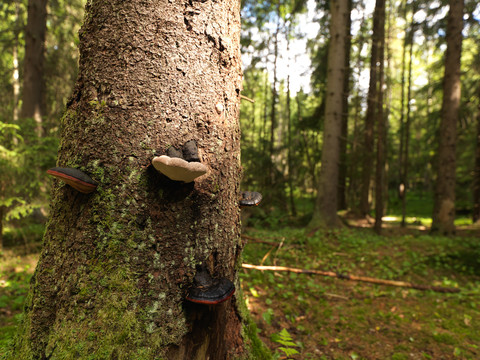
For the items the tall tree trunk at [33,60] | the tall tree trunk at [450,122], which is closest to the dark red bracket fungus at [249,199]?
the tall tree trunk at [33,60]

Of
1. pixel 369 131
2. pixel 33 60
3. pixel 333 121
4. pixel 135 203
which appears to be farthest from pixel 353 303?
pixel 33 60

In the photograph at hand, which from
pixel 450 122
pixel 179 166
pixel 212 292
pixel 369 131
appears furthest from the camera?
pixel 369 131

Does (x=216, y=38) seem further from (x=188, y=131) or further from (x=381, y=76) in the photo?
(x=381, y=76)

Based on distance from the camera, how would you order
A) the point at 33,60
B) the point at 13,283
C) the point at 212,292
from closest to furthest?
the point at 212,292 < the point at 13,283 < the point at 33,60

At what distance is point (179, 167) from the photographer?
119 centimetres

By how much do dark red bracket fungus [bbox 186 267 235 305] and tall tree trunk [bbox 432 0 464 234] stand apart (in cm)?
1063

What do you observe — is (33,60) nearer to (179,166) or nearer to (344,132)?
(179,166)

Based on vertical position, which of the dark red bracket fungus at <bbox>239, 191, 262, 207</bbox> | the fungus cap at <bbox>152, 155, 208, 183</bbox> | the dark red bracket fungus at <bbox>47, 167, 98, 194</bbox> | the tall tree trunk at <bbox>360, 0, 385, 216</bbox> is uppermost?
the tall tree trunk at <bbox>360, 0, 385, 216</bbox>

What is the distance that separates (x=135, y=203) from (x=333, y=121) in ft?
27.6

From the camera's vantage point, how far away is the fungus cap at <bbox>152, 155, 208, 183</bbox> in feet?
3.88

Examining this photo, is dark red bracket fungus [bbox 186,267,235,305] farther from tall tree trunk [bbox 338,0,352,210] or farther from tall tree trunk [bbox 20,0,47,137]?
tall tree trunk [bbox 338,0,352,210]

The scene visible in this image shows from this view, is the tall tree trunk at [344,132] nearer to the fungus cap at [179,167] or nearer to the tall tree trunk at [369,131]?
the tall tree trunk at [369,131]

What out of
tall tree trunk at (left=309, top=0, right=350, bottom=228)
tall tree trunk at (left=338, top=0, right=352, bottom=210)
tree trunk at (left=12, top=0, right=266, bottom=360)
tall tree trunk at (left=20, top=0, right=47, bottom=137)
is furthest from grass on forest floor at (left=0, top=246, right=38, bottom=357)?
tall tree trunk at (left=338, top=0, right=352, bottom=210)

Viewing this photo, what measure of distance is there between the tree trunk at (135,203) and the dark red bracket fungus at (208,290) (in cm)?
5
